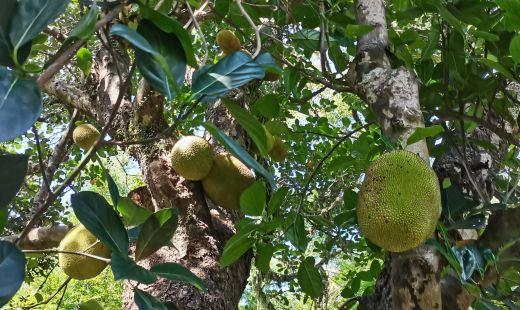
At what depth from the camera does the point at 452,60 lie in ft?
4.75

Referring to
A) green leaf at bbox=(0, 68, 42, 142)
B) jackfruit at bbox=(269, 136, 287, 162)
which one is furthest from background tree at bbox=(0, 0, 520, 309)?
jackfruit at bbox=(269, 136, 287, 162)

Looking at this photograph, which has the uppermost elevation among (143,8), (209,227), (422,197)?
(143,8)

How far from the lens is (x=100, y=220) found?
823 millimetres

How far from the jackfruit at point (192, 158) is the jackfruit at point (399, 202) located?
63 centimetres

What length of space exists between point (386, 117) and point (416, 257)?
10.8 inches

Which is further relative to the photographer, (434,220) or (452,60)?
(452,60)

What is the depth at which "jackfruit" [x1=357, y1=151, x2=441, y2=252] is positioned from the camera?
3.21 feet

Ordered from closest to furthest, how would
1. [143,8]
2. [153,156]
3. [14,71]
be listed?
[14,71]
[143,8]
[153,156]

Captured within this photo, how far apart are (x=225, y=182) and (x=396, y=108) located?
0.70 metres

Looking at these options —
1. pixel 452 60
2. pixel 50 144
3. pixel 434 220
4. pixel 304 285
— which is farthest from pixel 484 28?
pixel 50 144

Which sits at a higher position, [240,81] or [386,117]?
[240,81]

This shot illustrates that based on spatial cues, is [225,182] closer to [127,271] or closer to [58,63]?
[127,271]

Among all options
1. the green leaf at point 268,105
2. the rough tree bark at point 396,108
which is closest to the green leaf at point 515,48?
the rough tree bark at point 396,108

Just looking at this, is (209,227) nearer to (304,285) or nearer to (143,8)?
(304,285)
